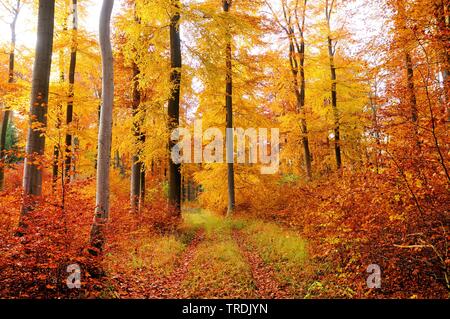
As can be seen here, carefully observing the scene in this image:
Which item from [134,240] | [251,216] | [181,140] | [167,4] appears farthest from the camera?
[251,216]

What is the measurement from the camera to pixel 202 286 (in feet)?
18.6

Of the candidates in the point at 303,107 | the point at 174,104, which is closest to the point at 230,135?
the point at 174,104

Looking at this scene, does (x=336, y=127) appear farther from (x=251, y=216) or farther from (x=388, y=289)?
(x=388, y=289)

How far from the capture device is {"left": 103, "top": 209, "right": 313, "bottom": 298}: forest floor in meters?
5.41

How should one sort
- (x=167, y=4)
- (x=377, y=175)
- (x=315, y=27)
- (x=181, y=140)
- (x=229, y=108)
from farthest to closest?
(x=315, y=27)
(x=229, y=108)
(x=181, y=140)
(x=167, y=4)
(x=377, y=175)

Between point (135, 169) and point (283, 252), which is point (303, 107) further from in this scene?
point (283, 252)

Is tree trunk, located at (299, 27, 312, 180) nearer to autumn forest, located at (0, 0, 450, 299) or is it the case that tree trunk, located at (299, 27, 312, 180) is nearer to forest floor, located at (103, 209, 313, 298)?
autumn forest, located at (0, 0, 450, 299)

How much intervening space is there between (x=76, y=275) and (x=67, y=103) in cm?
1074

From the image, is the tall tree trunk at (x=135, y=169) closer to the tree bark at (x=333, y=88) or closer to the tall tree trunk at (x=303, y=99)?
the tall tree trunk at (x=303, y=99)

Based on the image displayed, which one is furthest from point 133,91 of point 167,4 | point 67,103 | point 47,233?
point 47,233

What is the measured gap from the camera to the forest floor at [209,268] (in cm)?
Result: 541

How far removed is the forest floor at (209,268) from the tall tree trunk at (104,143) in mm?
745

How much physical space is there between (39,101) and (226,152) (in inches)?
373

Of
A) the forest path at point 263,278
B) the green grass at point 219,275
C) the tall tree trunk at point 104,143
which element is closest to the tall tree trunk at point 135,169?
the green grass at point 219,275
